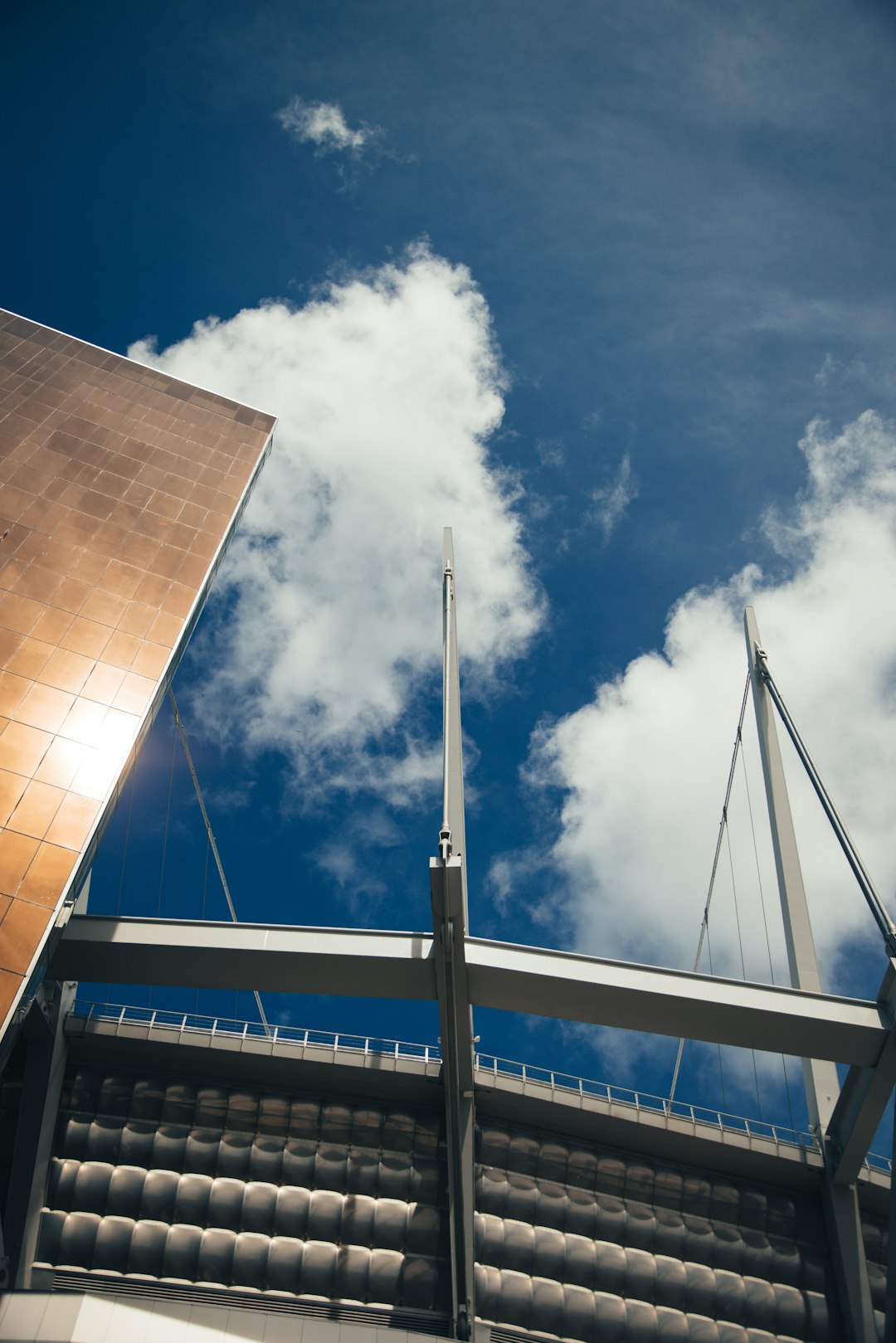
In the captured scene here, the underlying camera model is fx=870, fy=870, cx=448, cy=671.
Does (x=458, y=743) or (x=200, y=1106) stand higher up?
(x=458, y=743)

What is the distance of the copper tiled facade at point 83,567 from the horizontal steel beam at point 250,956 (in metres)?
2.20

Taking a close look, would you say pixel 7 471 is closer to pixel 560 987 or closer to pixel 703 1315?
pixel 560 987

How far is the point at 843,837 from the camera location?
81.6 ft

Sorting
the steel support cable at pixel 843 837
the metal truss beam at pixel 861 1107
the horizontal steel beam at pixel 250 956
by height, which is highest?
the steel support cable at pixel 843 837

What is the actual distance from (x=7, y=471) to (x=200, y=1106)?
22548mm

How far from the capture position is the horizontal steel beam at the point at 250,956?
22.2 m

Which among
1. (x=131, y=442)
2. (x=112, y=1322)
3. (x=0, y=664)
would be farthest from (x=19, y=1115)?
(x=131, y=442)

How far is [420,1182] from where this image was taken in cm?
2766

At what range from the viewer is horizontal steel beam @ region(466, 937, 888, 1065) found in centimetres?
2161

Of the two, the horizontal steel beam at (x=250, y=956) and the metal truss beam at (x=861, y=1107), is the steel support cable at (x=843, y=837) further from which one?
the horizontal steel beam at (x=250, y=956)

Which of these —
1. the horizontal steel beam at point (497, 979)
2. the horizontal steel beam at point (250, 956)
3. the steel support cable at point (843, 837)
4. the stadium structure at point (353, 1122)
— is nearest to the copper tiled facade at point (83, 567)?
the stadium structure at point (353, 1122)

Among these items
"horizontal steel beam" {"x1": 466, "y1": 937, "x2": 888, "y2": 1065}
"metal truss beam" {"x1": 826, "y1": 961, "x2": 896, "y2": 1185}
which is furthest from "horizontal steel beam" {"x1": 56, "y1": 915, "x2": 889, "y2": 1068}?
"metal truss beam" {"x1": 826, "y1": 961, "x2": 896, "y2": 1185}

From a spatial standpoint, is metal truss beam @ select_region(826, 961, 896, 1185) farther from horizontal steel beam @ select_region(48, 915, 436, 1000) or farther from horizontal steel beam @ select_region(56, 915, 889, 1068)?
horizontal steel beam @ select_region(48, 915, 436, 1000)

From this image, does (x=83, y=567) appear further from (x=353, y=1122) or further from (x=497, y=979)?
(x=353, y=1122)
